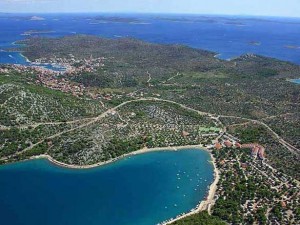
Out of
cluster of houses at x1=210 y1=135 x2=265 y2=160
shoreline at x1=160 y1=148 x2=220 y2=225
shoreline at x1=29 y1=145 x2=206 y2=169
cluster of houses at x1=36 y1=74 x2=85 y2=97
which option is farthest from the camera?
cluster of houses at x1=36 y1=74 x2=85 y2=97

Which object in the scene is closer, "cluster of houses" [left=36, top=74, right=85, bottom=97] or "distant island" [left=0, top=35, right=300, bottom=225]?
"distant island" [left=0, top=35, right=300, bottom=225]

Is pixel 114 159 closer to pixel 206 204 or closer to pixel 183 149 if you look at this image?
pixel 183 149

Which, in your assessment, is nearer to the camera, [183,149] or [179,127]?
[183,149]

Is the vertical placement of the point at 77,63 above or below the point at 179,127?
above

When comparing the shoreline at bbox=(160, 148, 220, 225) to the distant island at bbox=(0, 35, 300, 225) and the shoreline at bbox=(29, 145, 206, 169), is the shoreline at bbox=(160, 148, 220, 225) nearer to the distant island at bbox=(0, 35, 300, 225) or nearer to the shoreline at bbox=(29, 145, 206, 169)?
the distant island at bbox=(0, 35, 300, 225)

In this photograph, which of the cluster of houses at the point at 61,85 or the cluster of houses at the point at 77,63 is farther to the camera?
the cluster of houses at the point at 77,63

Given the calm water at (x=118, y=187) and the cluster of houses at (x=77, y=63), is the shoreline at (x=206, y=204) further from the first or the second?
the cluster of houses at (x=77, y=63)

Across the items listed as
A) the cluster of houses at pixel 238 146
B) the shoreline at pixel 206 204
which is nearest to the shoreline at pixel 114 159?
the cluster of houses at pixel 238 146

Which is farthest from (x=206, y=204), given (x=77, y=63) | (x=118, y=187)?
(x=77, y=63)

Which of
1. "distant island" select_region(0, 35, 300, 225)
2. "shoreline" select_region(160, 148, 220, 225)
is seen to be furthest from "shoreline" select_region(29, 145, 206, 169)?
"shoreline" select_region(160, 148, 220, 225)
